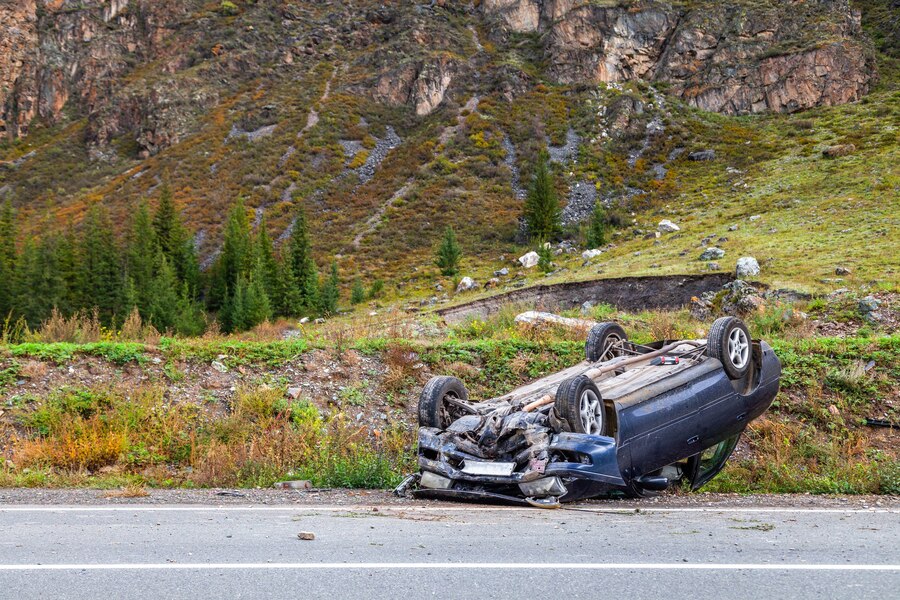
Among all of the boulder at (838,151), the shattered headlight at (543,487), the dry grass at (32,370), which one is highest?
the boulder at (838,151)

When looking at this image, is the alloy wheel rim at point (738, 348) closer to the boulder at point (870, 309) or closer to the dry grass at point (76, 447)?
the dry grass at point (76, 447)

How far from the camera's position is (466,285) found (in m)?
40.4

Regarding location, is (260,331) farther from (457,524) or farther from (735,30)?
(735,30)

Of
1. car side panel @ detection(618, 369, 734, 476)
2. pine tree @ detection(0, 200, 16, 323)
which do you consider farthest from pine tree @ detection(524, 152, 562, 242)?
car side panel @ detection(618, 369, 734, 476)

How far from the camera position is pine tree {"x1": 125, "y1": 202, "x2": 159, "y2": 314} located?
4594cm

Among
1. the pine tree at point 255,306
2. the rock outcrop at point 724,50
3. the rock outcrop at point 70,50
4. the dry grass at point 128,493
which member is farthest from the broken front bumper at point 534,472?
the rock outcrop at point 70,50

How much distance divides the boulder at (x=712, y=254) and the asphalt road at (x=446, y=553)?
84.0 ft

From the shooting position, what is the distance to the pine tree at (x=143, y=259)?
45938 mm

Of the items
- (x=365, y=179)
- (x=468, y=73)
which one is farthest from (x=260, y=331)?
(x=468, y=73)

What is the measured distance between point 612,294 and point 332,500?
23726 mm

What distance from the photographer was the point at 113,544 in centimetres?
474

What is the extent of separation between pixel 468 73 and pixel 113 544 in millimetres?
81329

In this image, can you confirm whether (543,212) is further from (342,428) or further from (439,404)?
(439,404)

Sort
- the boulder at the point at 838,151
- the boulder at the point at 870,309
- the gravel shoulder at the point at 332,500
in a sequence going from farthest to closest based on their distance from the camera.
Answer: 1. the boulder at the point at 838,151
2. the boulder at the point at 870,309
3. the gravel shoulder at the point at 332,500
